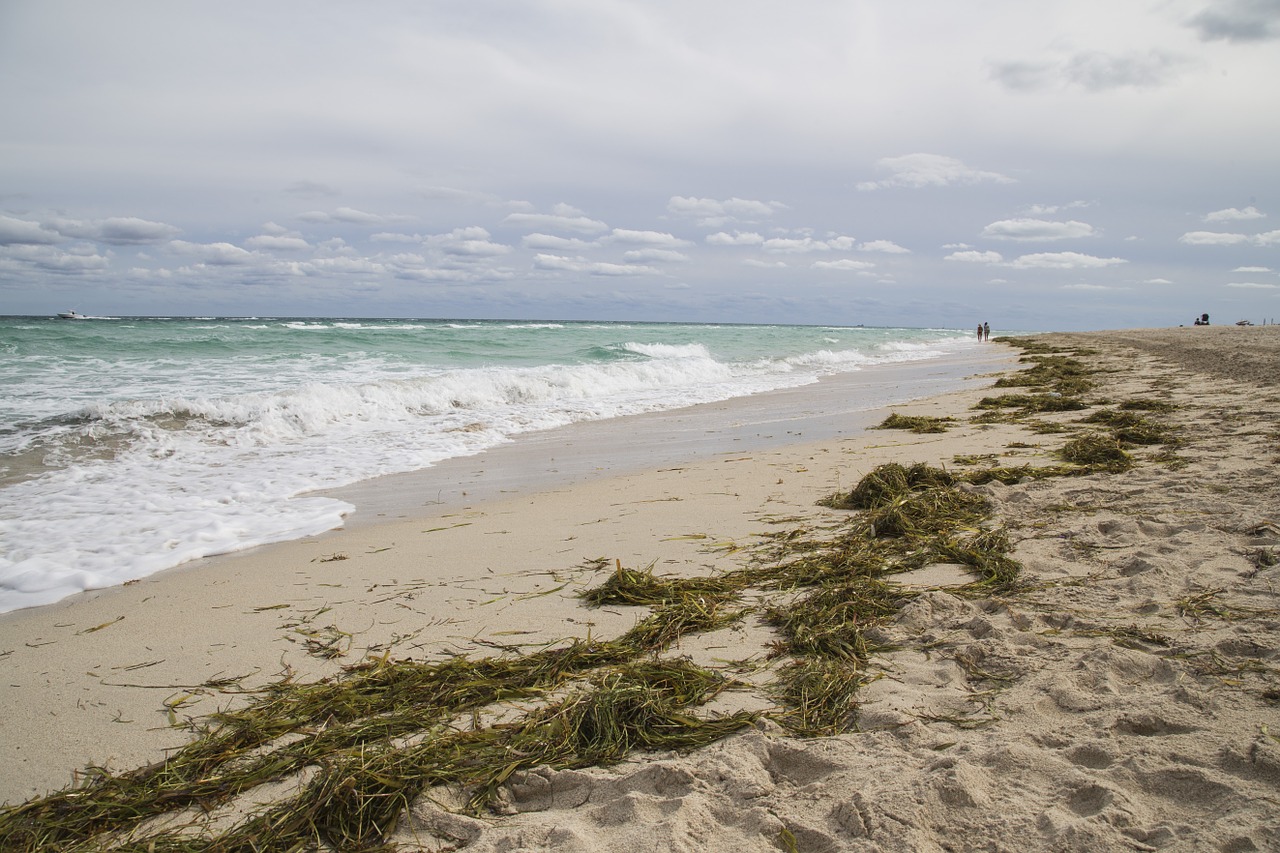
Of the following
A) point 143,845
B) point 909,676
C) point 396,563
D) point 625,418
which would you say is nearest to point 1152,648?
point 909,676

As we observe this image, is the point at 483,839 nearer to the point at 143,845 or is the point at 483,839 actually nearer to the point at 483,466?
the point at 143,845

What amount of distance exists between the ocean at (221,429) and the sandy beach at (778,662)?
2.61 feet

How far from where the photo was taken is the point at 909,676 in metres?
2.37

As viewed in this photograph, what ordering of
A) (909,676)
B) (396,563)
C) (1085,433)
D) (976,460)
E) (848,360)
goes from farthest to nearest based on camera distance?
1. (848,360)
2. (1085,433)
3. (976,460)
4. (396,563)
5. (909,676)

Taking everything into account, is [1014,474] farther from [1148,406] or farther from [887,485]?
[1148,406]

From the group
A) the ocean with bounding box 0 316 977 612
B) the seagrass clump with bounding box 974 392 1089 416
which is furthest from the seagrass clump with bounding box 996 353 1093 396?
the ocean with bounding box 0 316 977 612

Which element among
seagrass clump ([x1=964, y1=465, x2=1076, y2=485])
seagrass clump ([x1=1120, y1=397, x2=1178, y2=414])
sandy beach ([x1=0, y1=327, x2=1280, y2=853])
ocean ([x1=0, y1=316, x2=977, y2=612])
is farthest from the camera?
seagrass clump ([x1=1120, y1=397, x2=1178, y2=414])

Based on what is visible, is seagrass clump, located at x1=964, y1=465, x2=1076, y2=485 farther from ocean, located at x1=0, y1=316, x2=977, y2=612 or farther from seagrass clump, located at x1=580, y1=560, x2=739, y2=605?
ocean, located at x1=0, y1=316, x2=977, y2=612

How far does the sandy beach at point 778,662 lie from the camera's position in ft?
5.43

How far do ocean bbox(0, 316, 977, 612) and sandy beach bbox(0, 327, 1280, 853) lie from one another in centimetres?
79

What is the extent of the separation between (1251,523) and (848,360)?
25977mm

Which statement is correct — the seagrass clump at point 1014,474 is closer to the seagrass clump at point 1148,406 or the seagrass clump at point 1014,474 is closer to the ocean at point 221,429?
the seagrass clump at point 1148,406

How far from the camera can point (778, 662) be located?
260 centimetres

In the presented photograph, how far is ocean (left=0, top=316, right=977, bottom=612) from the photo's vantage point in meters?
4.75
